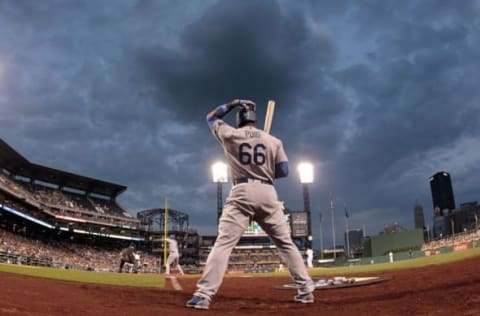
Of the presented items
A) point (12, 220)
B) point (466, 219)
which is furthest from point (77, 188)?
point (466, 219)

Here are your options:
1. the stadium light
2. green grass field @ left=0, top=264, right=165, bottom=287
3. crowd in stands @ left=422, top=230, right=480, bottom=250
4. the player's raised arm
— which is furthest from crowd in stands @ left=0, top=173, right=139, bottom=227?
the player's raised arm

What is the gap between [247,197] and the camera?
436cm

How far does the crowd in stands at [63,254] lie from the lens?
106ft

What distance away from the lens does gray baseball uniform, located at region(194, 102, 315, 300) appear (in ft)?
14.0

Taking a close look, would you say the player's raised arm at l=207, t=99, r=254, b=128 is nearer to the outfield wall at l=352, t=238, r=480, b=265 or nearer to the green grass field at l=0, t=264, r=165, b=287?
the green grass field at l=0, t=264, r=165, b=287

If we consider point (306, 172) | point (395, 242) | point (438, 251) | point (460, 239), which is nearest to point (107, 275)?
point (438, 251)

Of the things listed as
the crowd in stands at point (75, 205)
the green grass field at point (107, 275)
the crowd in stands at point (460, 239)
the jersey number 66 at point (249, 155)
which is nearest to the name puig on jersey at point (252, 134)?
the jersey number 66 at point (249, 155)

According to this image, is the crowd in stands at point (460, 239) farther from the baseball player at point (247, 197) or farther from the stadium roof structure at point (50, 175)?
the stadium roof structure at point (50, 175)

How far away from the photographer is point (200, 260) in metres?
63.7

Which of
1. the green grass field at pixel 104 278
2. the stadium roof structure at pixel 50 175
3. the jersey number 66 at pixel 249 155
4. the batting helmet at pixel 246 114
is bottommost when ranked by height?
the green grass field at pixel 104 278

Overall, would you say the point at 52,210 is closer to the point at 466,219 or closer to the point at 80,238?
the point at 80,238

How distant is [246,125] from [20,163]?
151 ft

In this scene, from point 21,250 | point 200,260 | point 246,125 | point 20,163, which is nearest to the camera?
point 246,125

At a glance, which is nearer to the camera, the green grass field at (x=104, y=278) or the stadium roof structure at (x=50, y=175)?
the green grass field at (x=104, y=278)
